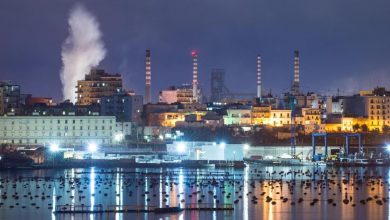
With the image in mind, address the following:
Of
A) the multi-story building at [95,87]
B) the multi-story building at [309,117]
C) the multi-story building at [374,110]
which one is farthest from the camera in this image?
the multi-story building at [95,87]

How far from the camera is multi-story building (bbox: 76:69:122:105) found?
104 meters

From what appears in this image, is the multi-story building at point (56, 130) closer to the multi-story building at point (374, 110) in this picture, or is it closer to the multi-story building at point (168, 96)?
the multi-story building at point (374, 110)

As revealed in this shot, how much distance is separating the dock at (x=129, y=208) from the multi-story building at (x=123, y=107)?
48975 millimetres

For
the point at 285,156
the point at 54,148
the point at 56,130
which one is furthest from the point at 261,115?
the point at 54,148

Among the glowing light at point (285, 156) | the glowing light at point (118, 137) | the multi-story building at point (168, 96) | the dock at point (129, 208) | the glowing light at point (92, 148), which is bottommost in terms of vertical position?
the dock at point (129, 208)

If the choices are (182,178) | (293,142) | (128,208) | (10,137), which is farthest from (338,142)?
(128,208)

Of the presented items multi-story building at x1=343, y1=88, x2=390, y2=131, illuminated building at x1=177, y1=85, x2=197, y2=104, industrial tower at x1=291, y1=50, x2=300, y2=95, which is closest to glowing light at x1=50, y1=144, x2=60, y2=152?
multi-story building at x1=343, y1=88, x2=390, y2=131

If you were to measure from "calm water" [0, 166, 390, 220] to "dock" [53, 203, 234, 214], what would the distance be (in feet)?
1.54

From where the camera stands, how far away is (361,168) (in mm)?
71500

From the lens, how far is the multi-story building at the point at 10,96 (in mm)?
93613

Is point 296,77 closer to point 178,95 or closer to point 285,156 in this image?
point 178,95

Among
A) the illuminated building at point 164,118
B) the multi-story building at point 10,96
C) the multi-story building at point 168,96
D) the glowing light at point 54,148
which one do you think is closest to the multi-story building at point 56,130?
the glowing light at point 54,148

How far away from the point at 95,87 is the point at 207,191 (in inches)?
2134

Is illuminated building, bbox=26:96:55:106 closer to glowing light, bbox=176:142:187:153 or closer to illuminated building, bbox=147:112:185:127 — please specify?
illuminated building, bbox=147:112:185:127
